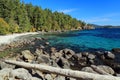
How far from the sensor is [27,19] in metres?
98.8

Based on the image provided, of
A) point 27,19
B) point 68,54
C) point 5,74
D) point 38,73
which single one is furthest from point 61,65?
point 27,19

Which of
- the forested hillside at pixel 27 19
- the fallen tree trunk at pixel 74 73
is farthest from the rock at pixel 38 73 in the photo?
the forested hillside at pixel 27 19

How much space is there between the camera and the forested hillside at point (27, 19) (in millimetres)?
80812

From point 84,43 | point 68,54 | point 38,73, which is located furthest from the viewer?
point 84,43

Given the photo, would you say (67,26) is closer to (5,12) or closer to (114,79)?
(5,12)

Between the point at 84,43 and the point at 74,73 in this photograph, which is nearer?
the point at 74,73

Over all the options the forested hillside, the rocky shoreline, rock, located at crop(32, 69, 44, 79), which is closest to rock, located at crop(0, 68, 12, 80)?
the rocky shoreline

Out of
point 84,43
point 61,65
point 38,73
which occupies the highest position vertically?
point 38,73

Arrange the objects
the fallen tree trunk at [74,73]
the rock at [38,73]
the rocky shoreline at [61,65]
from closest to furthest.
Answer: the fallen tree trunk at [74,73] → the rocky shoreline at [61,65] → the rock at [38,73]

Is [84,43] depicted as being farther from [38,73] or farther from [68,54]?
[38,73]

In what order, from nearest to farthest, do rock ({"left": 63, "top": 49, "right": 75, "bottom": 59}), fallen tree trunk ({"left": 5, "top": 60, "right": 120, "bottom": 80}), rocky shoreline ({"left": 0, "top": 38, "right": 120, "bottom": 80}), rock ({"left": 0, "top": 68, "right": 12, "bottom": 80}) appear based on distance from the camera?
fallen tree trunk ({"left": 5, "top": 60, "right": 120, "bottom": 80})
rock ({"left": 0, "top": 68, "right": 12, "bottom": 80})
rocky shoreline ({"left": 0, "top": 38, "right": 120, "bottom": 80})
rock ({"left": 63, "top": 49, "right": 75, "bottom": 59})

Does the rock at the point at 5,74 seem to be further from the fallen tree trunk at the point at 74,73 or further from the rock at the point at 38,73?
the rock at the point at 38,73

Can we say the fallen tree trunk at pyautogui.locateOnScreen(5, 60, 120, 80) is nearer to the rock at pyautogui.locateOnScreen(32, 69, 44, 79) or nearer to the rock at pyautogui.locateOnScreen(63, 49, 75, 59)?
the rock at pyautogui.locateOnScreen(32, 69, 44, 79)

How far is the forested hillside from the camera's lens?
80.8m
